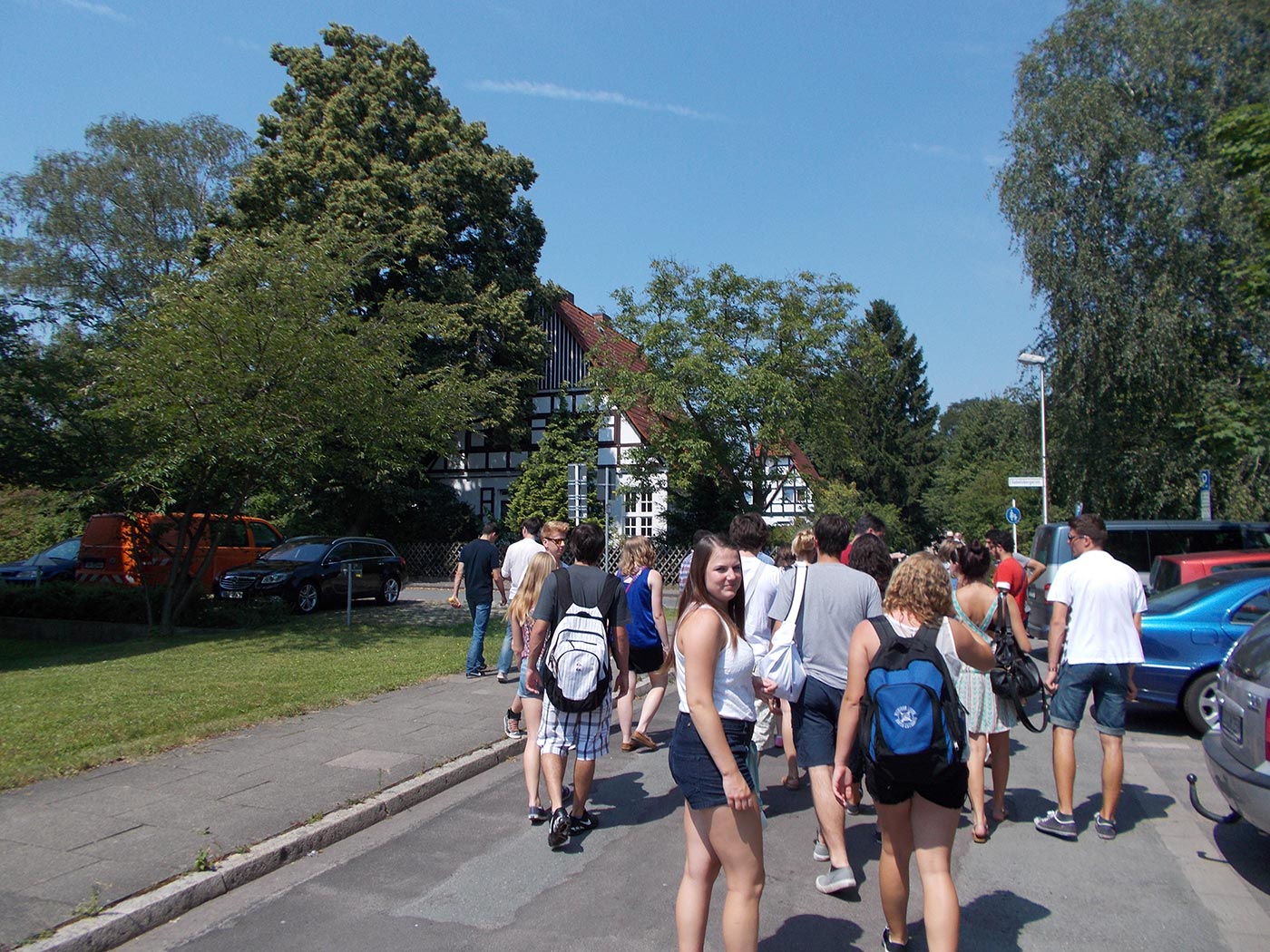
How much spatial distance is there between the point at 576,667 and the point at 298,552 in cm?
1488

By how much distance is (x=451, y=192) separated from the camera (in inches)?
1151

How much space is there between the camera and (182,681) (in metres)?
9.86

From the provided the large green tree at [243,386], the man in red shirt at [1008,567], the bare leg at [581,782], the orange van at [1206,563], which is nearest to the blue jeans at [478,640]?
the large green tree at [243,386]

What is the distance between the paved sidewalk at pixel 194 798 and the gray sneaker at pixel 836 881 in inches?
98.9

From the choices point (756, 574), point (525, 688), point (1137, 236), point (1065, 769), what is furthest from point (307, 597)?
point (1137, 236)

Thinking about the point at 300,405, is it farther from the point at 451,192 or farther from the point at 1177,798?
the point at 451,192

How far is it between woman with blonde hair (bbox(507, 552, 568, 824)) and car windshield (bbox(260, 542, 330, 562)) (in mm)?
12548

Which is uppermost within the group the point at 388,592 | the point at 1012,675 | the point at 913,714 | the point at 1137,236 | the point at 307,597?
the point at 1137,236

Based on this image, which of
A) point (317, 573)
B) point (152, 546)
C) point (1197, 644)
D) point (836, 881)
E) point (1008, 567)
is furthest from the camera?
point (317, 573)

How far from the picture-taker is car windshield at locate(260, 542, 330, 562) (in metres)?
18.3

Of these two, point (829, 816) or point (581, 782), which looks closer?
point (829, 816)

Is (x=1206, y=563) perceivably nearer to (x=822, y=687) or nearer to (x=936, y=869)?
(x=822, y=687)

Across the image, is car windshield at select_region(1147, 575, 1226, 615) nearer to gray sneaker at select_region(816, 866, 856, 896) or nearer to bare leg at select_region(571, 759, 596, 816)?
gray sneaker at select_region(816, 866, 856, 896)

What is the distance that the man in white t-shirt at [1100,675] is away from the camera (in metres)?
5.45
